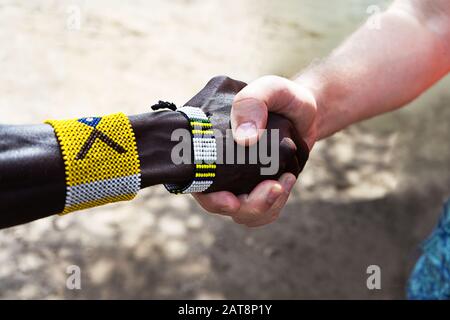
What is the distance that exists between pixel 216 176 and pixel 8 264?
1212 millimetres

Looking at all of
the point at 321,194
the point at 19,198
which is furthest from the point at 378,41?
the point at 19,198

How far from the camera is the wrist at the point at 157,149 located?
1.45m

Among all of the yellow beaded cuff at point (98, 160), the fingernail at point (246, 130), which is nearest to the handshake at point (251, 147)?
the fingernail at point (246, 130)

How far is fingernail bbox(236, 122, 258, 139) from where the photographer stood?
1.54 metres

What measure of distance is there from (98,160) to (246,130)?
0.38 meters

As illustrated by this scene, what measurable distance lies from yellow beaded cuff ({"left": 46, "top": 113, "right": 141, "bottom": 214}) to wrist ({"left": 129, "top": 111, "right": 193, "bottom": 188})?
0.02 m

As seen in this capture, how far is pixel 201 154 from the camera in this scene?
4.93 ft

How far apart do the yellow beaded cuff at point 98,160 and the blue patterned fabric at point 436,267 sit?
114 centimetres

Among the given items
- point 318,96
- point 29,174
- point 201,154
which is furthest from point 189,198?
point 29,174

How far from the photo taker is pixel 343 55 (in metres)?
2.04

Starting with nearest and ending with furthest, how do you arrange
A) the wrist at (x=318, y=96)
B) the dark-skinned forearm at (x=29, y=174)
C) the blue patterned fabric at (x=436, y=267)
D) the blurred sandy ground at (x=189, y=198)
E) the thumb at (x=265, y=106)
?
the dark-skinned forearm at (x=29, y=174), the thumb at (x=265, y=106), the wrist at (x=318, y=96), the blue patterned fabric at (x=436, y=267), the blurred sandy ground at (x=189, y=198)

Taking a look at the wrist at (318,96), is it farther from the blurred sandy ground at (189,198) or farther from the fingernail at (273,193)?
the blurred sandy ground at (189,198)

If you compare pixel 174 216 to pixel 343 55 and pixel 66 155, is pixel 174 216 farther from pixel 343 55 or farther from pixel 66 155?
pixel 66 155

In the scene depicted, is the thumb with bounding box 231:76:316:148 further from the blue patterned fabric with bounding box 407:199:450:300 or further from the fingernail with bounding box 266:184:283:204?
the blue patterned fabric with bounding box 407:199:450:300
